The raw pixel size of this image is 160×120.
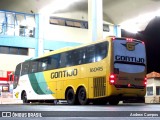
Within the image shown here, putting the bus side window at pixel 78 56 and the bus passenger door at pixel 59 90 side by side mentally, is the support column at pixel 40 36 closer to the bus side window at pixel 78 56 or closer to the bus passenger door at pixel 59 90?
the bus passenger door at pixel 59 90

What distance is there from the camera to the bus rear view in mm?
15367

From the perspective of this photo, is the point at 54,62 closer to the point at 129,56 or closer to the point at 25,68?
the point at 25,68

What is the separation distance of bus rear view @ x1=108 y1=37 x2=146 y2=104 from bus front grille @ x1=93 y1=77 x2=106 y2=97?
1.24ft

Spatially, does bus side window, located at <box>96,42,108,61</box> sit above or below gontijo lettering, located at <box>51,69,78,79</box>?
above

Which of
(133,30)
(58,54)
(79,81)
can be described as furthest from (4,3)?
(79,81)

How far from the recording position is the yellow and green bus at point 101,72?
15.4 metres

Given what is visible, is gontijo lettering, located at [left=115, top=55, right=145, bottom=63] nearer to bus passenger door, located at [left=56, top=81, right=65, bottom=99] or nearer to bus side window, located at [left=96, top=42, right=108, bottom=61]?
bus side window, located at [left=96, top=42, right=108, bottom=61]

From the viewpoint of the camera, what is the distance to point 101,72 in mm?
15609

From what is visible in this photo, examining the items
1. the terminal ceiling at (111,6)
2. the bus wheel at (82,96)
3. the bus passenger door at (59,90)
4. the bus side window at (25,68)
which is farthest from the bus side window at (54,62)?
the terminal ceiling at (111,6)

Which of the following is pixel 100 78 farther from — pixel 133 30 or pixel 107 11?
pixel 133 30

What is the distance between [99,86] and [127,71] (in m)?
1.38

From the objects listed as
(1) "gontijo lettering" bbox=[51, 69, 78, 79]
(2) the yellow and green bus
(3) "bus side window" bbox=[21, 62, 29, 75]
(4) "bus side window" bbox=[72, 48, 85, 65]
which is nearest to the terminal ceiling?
(3) "bus side window" bbox=[21, 62, 29, 75]

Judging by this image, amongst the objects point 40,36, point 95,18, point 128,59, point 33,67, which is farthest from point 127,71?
point 40,36

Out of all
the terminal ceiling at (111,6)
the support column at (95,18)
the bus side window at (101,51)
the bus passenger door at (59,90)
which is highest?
the terminal ceiling at (111,6)
